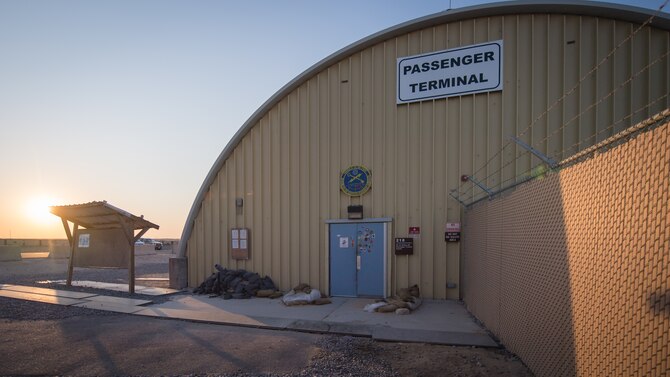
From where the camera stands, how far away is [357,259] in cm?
1067

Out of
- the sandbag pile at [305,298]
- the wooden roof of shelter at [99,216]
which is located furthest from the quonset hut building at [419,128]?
the wooden roof of shelter at [99,216]

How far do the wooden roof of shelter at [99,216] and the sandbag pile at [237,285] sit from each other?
2.99 m

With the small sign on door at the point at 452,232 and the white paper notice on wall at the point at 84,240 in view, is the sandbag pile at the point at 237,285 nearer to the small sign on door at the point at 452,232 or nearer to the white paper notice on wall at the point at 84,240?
the white paper notice on wall at the point at 84,240

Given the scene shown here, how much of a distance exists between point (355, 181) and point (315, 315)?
14.6 ft

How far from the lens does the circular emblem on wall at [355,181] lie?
10.8 m

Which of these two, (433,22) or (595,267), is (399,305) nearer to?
(595,267)

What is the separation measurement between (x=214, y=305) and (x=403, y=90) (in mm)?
8502

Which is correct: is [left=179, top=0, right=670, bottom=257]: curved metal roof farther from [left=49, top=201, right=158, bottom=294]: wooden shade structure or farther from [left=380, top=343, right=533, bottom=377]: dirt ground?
[left=380, top=343, right=533, bottom=377]: dirt ground

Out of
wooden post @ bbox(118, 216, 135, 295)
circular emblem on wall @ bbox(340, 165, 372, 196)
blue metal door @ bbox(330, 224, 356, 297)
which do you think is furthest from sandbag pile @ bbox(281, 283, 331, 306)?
wooden post @ bbox(118, 216, 135, 295)

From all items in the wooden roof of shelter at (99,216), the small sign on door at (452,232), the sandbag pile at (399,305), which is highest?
the wooden roof of shelter at (99,216)

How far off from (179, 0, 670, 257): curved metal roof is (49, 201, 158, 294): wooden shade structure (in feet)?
6.08

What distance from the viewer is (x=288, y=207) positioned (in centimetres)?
1175

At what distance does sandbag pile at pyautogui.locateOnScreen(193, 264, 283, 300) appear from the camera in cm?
1067

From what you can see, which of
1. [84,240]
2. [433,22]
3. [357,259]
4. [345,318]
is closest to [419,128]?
[433,22]
